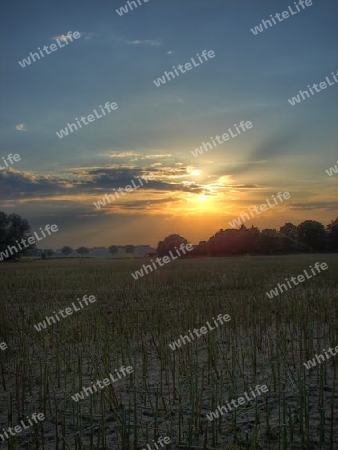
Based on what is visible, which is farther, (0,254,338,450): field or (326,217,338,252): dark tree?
(326,217,338,252): dark tree

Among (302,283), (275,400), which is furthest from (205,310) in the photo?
(302,283)

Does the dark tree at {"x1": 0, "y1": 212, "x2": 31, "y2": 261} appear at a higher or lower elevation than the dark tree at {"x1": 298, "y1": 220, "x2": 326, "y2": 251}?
higher

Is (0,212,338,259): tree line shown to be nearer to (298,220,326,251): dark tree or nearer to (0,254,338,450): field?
(298,220,326,251): dark tree

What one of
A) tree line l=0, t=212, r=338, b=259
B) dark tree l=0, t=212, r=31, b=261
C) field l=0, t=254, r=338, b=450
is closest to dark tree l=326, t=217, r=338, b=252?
tree line l=0, t=212, r=338, b=259

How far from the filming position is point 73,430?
4641 mm

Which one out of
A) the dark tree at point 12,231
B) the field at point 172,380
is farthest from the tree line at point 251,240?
the field at point 172,380

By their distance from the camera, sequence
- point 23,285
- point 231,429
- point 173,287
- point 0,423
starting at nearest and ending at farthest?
point 231,429 < point 0,423 < point 173,287 < point 23,285

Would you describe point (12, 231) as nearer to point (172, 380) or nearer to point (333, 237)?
point (333, 237)

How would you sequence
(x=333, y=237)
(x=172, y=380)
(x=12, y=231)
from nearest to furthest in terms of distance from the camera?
(x=172, y=380), (x=12, y=231), (x=333, y=237)

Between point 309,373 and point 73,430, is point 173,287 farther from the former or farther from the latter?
point 73,430

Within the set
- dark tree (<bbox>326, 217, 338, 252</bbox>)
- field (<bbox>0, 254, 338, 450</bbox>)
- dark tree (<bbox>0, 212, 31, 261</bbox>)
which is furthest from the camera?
dark tree (<bbox>326, 217, 338, 252</bbox>)

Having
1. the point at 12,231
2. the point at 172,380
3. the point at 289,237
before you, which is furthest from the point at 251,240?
the point at 172,380

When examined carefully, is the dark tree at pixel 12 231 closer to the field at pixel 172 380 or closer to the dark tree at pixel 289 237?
the dark tree at pixel 289 237

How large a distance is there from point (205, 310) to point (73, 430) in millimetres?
5621
